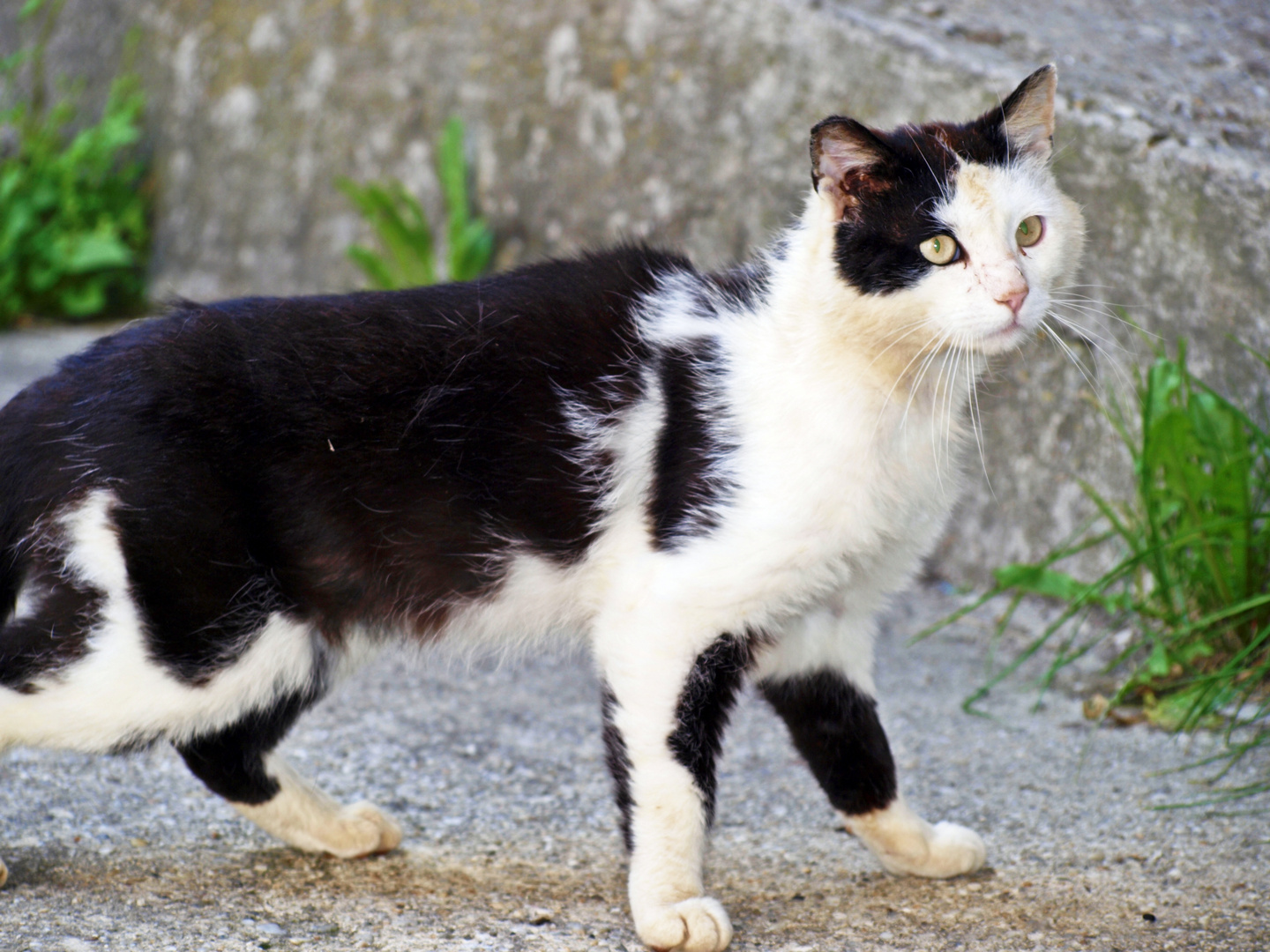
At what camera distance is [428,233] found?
17.5 feet

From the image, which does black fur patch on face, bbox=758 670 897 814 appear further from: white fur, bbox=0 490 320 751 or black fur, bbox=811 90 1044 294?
white fur, bbox=0 490 320 751

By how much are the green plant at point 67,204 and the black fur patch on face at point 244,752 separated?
15.7ft

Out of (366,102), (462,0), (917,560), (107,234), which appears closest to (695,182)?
(462,0)

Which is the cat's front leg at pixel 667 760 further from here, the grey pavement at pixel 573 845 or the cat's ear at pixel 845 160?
the cat's ear at pixel 845 160

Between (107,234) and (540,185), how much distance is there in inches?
108

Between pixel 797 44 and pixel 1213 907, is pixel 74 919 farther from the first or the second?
pixel 797 44

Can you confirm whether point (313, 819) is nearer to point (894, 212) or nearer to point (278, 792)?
point (278, 792)

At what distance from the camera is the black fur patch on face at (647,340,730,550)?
6.68 ft

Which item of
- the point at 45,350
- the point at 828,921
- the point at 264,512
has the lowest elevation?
the point at 45,350

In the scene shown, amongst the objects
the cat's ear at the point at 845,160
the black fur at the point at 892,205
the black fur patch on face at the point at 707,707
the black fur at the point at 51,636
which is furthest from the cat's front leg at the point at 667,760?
the black fur at the point at 51,636

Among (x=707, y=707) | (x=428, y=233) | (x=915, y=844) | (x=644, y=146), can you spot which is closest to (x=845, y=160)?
(x=707, y=707)

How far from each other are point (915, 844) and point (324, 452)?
4.22ft

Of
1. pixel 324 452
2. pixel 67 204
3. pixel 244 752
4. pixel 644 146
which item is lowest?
pixel 67 204

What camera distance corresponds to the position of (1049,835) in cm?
248
